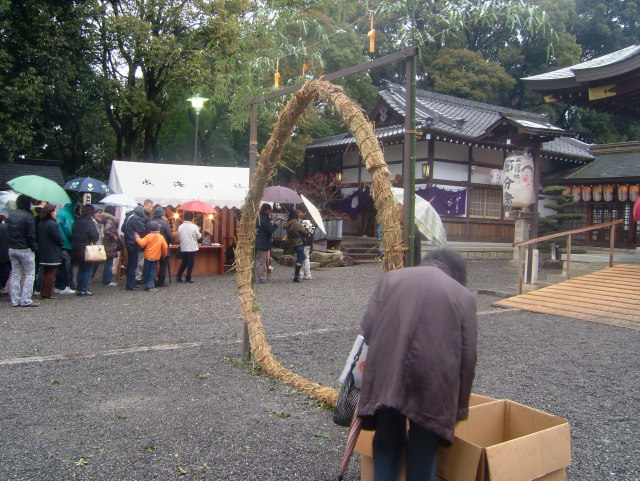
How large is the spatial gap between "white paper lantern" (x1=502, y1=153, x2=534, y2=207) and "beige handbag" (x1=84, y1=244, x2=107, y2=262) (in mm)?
9033

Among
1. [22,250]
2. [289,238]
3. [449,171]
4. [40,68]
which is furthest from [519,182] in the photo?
[40,68]

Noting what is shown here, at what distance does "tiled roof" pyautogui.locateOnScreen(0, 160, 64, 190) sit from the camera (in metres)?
16.3

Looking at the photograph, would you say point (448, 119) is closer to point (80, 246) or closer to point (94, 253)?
point (94, 253)

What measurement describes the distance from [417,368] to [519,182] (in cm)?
1083

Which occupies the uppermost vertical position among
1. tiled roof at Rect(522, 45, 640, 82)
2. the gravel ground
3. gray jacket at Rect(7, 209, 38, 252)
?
tiled roof at Rect(522, 45, 640, 82)

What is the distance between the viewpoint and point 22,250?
8008 mm

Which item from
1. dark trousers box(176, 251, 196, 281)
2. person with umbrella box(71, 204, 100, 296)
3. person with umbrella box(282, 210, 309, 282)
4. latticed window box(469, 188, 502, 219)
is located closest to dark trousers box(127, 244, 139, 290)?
person with umbrella box(71, 204, 100, 296)

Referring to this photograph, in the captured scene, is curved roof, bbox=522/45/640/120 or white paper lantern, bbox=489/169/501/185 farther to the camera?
white paper lantern, bbox=489/169/501/185

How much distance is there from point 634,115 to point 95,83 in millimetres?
14701

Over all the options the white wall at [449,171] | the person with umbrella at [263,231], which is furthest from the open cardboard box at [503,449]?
the white wall at [449,171]

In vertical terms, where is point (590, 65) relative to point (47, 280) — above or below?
above

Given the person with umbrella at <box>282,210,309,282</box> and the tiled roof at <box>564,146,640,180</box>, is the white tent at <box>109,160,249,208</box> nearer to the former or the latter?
the person with umbrella at <box>282,210,309,282</box>

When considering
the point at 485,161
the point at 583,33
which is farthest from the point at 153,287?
the point at 583,33

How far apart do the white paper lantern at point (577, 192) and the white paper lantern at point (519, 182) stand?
8891 millimetres
